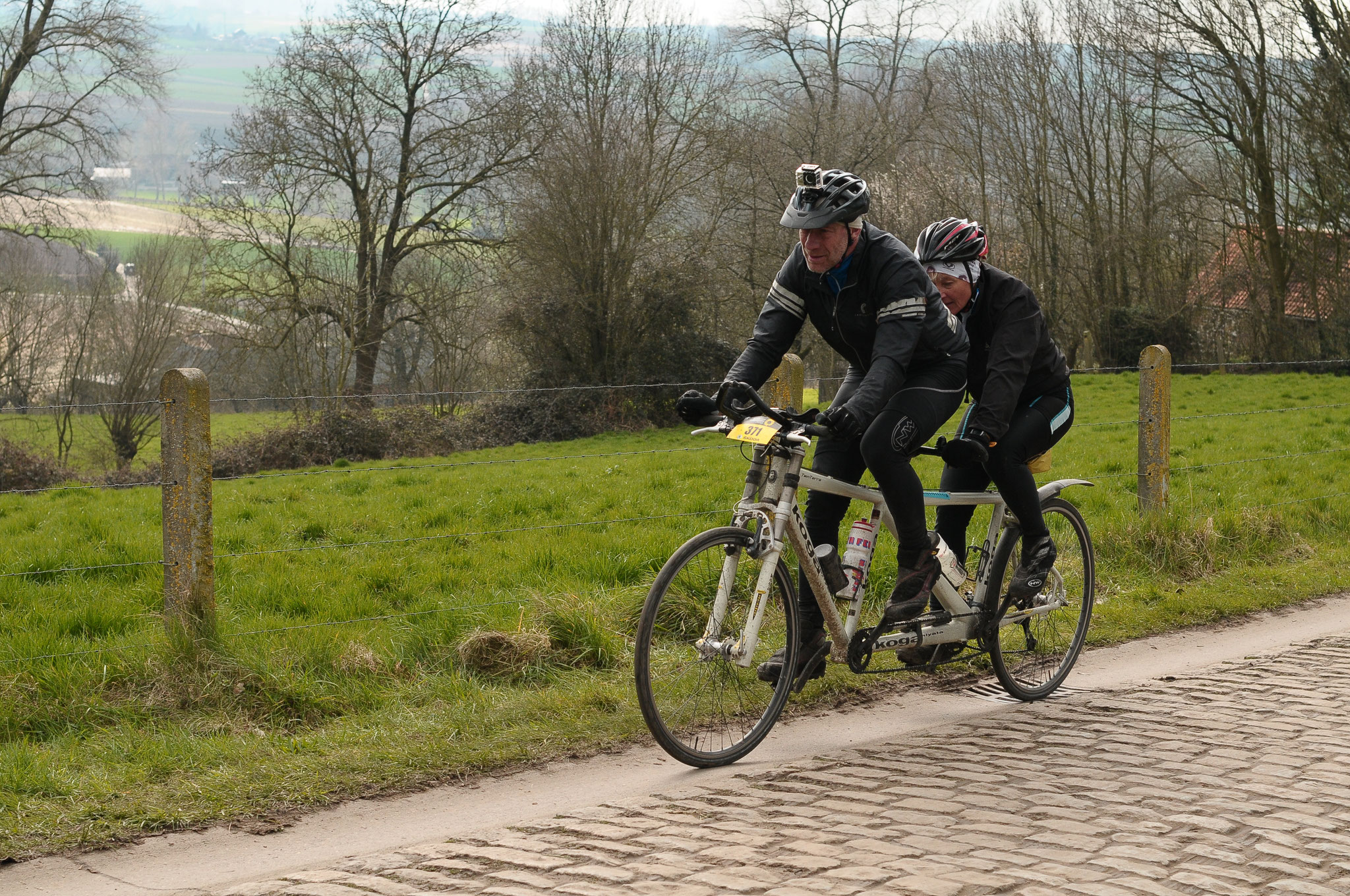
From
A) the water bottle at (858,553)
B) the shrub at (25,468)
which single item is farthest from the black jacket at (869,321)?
the shrub at (25,468)

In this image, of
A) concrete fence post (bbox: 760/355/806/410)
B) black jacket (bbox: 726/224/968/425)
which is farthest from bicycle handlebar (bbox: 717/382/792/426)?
concrete fence post (bbox: 760/355/806/410)

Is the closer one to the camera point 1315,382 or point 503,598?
point 503,598

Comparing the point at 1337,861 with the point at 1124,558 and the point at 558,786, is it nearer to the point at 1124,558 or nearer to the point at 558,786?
the point at 558,786

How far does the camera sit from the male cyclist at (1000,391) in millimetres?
5371

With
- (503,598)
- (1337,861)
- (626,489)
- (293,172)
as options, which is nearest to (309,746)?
(503,598)

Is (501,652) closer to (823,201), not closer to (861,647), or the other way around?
(861,647)

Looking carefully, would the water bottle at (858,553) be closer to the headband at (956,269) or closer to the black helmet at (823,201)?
the headband at (956,269)

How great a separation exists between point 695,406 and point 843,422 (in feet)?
1.83

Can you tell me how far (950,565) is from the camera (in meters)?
5.59

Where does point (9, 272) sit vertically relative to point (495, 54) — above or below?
below

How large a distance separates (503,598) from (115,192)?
91.7ft

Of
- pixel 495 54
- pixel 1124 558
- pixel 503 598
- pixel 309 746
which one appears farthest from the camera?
pixel 495 54

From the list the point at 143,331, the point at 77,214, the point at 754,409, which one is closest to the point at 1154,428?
the point at 754,409

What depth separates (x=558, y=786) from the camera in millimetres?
4613
